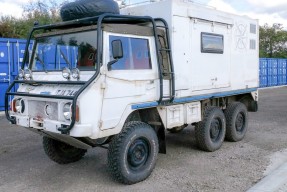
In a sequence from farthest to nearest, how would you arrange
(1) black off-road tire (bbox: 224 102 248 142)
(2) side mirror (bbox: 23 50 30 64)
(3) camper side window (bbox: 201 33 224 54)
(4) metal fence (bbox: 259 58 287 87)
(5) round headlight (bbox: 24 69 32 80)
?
1. (4) metal fence (bbox: 259 58 287 87)
2. (1) black off-road tire (bbox: 224 102 248 142)
3. (3) camper side window (bbox: 201 33 224 54)
4. (2) side mirror (bbox: 23 50 30 64)
5. (5) round headlight (bbox: 24 69 32 80)

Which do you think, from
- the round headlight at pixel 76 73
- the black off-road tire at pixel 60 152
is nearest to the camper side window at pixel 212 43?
the round headlight at pixel 76 73

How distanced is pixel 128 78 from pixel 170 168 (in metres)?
1.81

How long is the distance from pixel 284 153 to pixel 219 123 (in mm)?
1372

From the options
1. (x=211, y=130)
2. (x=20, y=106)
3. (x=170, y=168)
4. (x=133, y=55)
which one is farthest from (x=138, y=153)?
(x=211, y=130)

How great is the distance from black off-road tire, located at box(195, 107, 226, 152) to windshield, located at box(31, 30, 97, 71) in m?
2.85

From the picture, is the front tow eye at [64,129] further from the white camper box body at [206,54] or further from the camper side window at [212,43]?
the camper side window at [212,43]

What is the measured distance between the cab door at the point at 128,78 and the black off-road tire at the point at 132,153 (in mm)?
294

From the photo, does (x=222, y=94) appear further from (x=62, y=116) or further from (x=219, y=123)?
(x=62, y=116)

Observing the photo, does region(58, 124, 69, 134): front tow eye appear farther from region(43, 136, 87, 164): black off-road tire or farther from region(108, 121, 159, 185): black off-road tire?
region(43, 136, 87, 164): black off-road tire

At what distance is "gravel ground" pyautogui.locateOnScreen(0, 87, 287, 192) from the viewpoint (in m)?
5.38

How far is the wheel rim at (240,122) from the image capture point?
842 centimetres

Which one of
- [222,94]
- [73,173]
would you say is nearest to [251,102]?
[222,94]

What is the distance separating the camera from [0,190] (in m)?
5.28

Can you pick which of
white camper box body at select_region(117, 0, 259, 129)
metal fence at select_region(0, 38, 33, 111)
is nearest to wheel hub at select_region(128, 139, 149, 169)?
white camper box body at select_region(117, 0, 259, 129)
